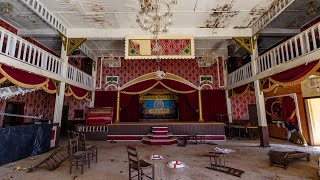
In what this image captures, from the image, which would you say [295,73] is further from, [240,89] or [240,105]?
[240,105]

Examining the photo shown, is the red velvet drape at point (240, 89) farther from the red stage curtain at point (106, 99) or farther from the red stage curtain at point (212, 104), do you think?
the red stage curtain at point (106, 99)

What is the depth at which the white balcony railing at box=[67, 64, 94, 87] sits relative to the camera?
8530 mm

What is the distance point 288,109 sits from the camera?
9.05 metres

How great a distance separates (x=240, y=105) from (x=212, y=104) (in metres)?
1.91

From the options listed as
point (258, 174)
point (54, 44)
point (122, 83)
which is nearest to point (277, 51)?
point (258, 174)

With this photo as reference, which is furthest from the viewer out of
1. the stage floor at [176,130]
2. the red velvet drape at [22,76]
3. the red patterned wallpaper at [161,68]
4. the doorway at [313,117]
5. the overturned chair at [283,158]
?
the red patterned wallpaper at [161,68]

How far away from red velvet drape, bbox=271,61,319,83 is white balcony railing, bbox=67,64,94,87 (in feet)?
30.9

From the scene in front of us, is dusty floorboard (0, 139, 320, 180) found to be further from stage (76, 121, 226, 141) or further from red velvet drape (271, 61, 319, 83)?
stage (76, 121, 226, 141)

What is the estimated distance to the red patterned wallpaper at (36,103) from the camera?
8.48 metres

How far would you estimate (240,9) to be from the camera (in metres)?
6.52

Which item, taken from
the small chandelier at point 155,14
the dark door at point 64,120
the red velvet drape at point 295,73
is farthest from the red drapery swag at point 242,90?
the dark door at point 64,120

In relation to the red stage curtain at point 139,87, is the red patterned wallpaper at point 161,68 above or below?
above

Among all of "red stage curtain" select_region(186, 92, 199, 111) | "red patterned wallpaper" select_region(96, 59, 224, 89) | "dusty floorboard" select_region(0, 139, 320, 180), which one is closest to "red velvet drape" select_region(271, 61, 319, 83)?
"dusty floorboard" select_region(0, 139, 320, 180)

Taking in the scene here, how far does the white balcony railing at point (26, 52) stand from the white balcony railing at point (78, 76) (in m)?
0.79
